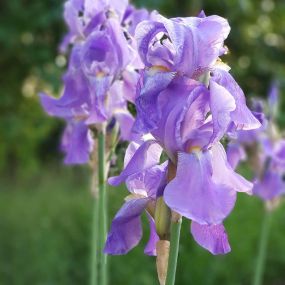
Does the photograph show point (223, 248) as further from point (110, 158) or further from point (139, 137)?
point (110, 158)

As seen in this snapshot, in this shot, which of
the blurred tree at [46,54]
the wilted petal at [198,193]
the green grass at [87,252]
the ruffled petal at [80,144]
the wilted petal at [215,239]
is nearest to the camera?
the wilted petal at [198,193]

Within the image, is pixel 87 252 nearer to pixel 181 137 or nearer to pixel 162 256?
pixel 162 256

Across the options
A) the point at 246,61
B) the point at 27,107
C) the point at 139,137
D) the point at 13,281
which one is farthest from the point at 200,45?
the point at 246,61

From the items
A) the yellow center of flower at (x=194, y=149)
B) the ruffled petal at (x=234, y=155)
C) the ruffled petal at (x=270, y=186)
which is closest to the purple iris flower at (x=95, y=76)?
the ruffled petal at (x=234, y=155)

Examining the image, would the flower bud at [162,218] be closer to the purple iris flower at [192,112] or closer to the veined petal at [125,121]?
the purple iris flower at [192,112]

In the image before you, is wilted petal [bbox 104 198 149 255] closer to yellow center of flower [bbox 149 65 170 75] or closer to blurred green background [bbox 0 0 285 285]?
yellow center of flower [bbox 149 65 170 75]

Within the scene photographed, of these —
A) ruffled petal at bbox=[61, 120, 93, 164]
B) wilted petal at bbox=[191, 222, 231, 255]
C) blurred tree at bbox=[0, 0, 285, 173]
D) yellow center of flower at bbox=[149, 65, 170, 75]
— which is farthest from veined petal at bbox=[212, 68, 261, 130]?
blurred tree at bbox=[0, 0, 285, 173]
